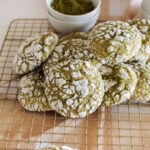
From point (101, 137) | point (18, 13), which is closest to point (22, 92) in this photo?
point (101, 137)

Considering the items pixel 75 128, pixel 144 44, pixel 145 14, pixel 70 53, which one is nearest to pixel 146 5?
pixel 145 14

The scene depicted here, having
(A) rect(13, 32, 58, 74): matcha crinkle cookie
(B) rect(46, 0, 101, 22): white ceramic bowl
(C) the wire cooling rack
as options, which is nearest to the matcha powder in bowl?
(B) rect(46, 0, 101, 22): white ceramic bowl

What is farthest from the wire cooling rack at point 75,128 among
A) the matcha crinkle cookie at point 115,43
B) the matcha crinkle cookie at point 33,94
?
the matcha crinkle cookie at point 115,43

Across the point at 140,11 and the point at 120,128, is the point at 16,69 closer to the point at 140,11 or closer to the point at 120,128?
the point at 120,128

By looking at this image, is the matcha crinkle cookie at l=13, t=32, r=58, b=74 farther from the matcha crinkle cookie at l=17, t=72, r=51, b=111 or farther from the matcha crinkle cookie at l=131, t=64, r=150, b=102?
the matcha crinkle cookie at l=131, t=64, r=150, b=102

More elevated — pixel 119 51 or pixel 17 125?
pixel 119 51
